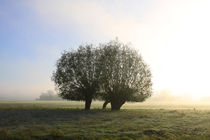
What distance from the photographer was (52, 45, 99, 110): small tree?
50188 mm

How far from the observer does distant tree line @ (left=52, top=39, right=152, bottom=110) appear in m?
50.1

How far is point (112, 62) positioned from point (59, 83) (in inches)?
487

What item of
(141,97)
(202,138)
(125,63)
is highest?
(125,63)

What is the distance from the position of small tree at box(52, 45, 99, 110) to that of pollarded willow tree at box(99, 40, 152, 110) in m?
1.95

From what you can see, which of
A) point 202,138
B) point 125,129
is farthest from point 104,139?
point 202,138

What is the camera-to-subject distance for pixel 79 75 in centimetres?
5038

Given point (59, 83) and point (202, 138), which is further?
point (59, 83)

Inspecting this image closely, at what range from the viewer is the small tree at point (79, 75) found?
50.2 meters

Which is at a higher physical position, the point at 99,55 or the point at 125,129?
the point at 99,55

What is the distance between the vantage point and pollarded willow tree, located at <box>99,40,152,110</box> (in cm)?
5003

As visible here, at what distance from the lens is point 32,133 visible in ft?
60.7

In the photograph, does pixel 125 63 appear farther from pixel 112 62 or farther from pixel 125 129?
pixel 125 129

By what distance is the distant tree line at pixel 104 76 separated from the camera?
50094 millimetres

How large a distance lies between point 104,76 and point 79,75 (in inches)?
208
